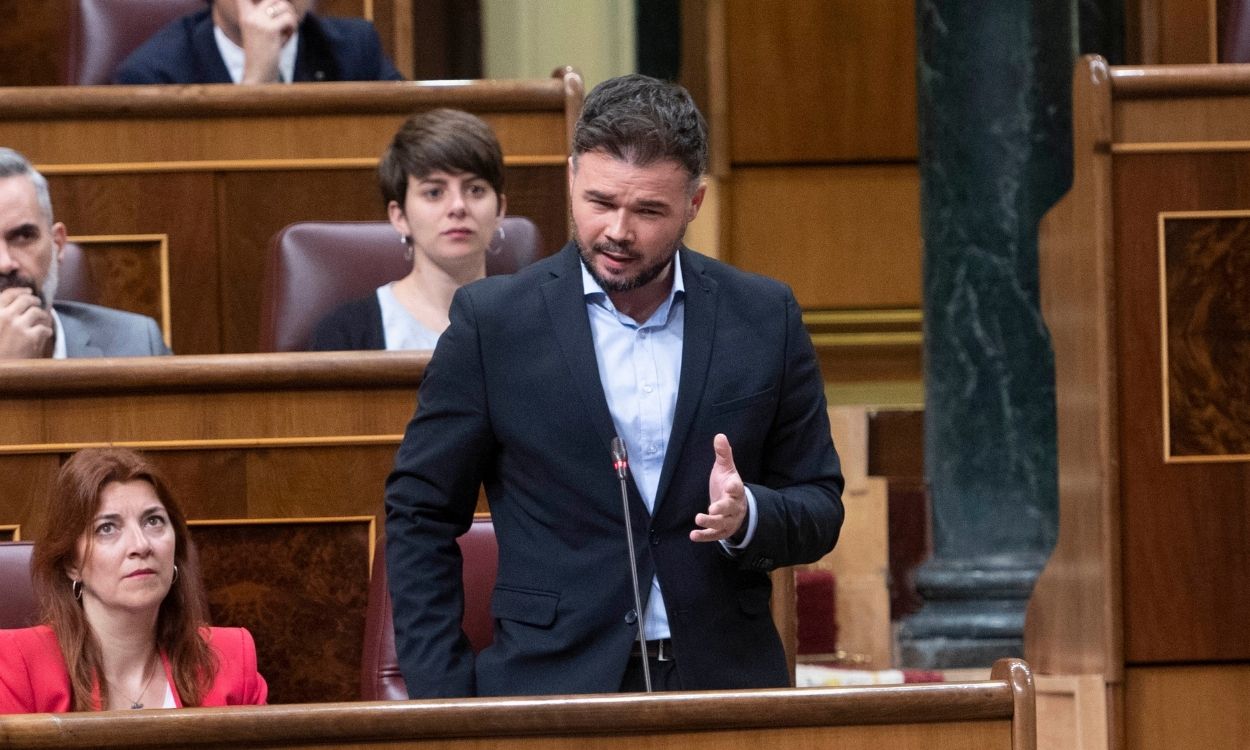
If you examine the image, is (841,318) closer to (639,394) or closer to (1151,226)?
(1151,226)

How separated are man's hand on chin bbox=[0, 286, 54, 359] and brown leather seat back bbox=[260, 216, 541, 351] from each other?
0.31 metres

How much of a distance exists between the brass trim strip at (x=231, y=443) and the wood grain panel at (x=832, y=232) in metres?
2.15

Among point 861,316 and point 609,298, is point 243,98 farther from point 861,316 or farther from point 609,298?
point 861,316

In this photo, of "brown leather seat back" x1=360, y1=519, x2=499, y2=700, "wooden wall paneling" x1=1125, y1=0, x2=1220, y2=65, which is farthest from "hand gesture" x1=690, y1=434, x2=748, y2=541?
"wooden wall paneling" x1=1125, y1=0, x2=1220, y2=65

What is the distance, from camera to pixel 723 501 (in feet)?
3.78

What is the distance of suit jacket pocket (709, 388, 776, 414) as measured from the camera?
1.25 m

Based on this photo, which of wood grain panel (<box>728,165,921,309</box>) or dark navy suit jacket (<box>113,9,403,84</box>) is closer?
dark navy suit jacket (<box>113,9,403,84</box>)

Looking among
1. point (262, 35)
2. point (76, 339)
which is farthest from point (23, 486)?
point (262, 35)

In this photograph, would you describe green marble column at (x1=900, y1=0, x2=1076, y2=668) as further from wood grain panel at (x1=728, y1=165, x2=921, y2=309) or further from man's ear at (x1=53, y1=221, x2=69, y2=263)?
man's ear at (x1=53, y1=221, x2=69, y2=263)

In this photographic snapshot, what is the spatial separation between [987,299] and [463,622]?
1.39 m

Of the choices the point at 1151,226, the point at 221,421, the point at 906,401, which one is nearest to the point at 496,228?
the point at 221,421

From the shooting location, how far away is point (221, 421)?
5.60 ft

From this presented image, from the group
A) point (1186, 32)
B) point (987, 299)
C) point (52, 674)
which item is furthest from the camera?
point (987, 299)

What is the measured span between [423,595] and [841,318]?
2.63 meters
